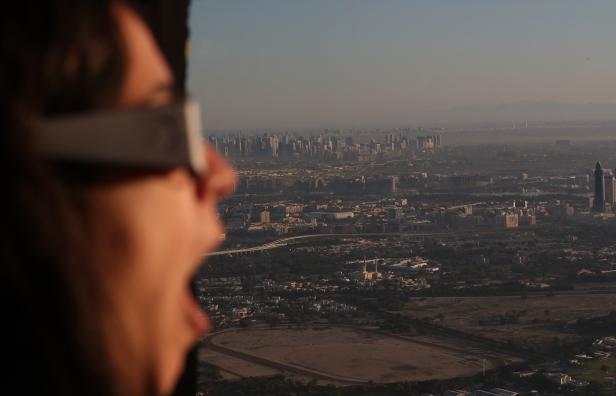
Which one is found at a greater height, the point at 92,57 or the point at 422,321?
the point at 92,57

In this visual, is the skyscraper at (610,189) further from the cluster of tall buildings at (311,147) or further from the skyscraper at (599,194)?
the cluster of tall buildings at (311,147)

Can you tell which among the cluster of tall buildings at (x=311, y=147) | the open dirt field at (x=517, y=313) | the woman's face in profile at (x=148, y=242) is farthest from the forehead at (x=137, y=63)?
the cluster of tall buildings at (x=311, y=147)

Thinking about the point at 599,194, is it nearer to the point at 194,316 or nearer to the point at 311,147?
the point at 311,147

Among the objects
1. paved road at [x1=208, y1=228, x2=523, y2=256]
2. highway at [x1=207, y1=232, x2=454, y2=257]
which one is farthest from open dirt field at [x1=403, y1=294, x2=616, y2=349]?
paved road at [x1=208, y1=228, x2=523, y2=256]

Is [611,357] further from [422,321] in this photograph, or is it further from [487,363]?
[422,321]

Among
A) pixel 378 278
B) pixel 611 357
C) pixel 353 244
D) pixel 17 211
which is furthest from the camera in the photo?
pixel 353 244

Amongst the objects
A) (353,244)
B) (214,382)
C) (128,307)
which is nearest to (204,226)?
(128,307)

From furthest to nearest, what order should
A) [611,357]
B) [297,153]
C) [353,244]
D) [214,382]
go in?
[297,153], [353,244], [611,357], [214,382]
